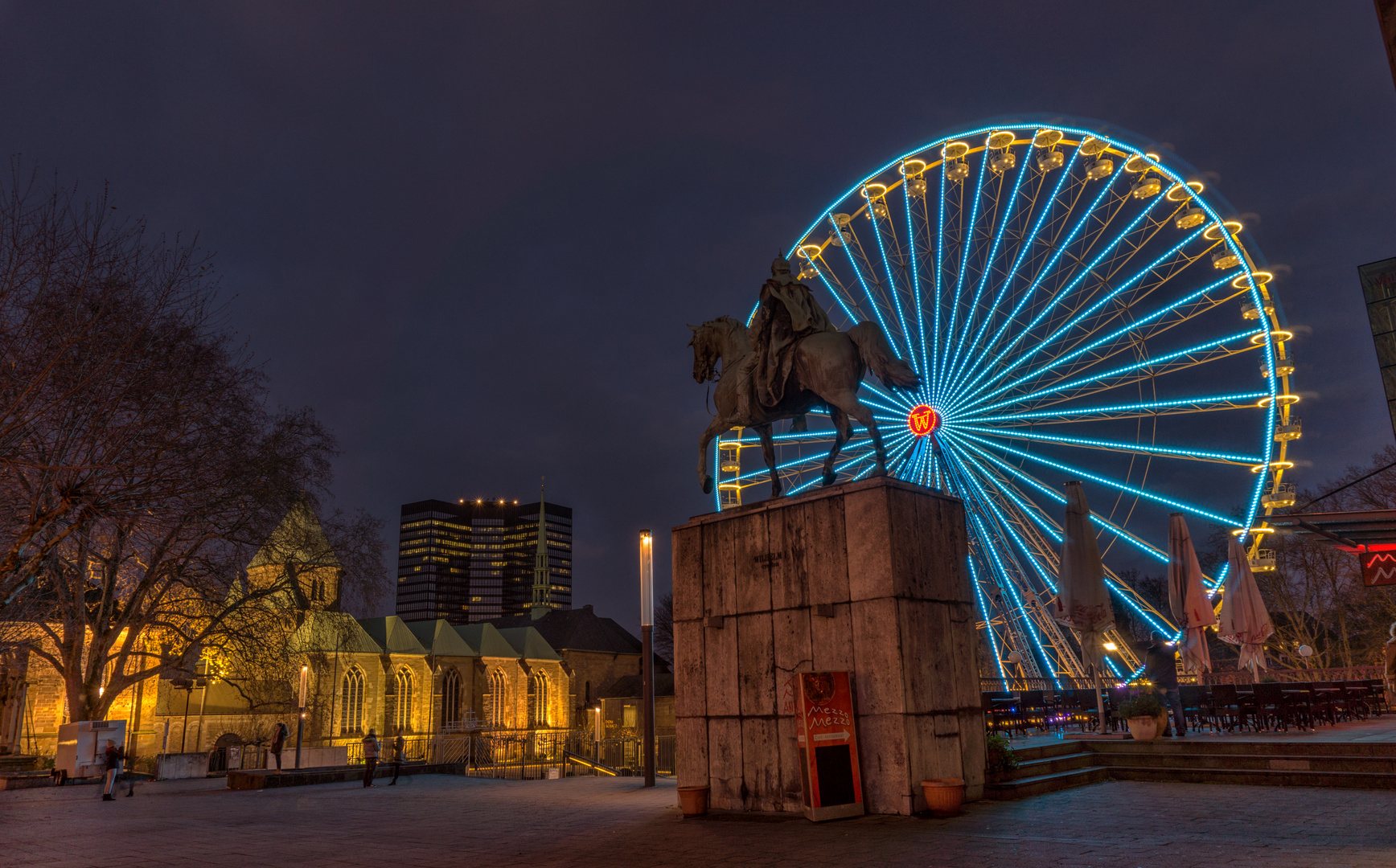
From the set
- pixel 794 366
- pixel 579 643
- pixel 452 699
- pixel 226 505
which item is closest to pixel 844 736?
pixel 794 366

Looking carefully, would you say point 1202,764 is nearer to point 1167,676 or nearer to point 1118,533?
point 1167,676

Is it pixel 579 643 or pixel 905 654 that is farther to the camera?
pixel 579 643

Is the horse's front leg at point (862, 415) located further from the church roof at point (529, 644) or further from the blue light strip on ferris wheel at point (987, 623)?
the church roof at point (529, 644)

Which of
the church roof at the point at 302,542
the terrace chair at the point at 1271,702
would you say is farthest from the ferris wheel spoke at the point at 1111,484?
the church roof at the point at 302,542

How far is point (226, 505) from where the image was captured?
54.1 ft

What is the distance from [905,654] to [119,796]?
1678 cm

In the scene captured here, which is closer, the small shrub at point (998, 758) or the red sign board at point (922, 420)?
the small shrub at point (998, 758)

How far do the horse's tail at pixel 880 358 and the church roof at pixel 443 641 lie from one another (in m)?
50.1

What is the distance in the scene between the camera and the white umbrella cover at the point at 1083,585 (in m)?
13.1

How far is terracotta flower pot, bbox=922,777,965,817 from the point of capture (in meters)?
7.82

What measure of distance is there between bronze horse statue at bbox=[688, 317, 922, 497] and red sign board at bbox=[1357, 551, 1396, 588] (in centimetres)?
629

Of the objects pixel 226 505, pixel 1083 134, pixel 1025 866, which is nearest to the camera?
pixel 1025 866

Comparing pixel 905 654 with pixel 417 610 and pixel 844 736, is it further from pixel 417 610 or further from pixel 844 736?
pixel 417 610

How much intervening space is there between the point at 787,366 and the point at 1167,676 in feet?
26.0
